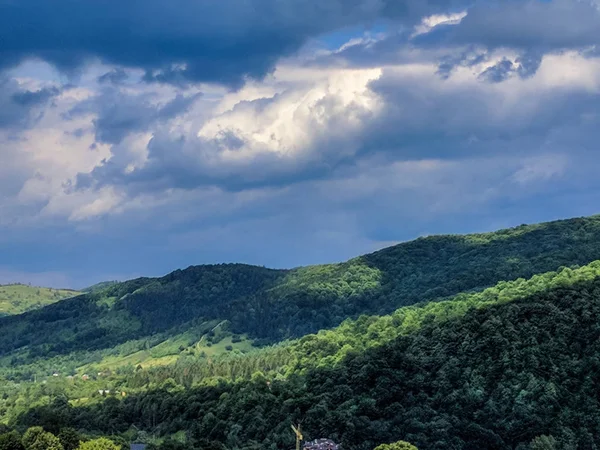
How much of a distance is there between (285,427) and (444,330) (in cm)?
4097

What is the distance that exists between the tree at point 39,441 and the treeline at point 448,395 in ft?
68.8

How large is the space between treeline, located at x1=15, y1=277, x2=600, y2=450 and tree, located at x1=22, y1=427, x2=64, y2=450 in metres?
21.0

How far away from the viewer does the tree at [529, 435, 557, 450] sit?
129 metres

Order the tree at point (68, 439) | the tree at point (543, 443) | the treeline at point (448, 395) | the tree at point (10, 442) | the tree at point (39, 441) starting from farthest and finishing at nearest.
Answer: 1. the treeline at point (448, 395)
2. the tree at point (68, 439)
3. the tree at point (543, 443)
4. the tree at point (10, 442)
5. the tree at point (39, 441)

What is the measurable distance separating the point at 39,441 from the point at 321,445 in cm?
4203

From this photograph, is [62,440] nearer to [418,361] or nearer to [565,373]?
[418,361]

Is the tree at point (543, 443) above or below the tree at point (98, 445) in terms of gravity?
below

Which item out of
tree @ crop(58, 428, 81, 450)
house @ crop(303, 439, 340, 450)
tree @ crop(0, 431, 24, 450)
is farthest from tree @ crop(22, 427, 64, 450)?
house @ crop(303, 439, 340, 450)

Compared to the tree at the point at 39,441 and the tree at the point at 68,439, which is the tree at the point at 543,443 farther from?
the tree at the point at 39,441

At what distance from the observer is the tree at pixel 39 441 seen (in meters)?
125

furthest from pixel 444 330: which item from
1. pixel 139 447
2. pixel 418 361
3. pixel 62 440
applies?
pixel 62 440

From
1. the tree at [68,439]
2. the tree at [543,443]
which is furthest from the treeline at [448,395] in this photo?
the tree at [68,439]

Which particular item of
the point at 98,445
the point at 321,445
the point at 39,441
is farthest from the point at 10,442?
the point at 321,445

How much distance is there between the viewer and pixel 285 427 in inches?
5773
